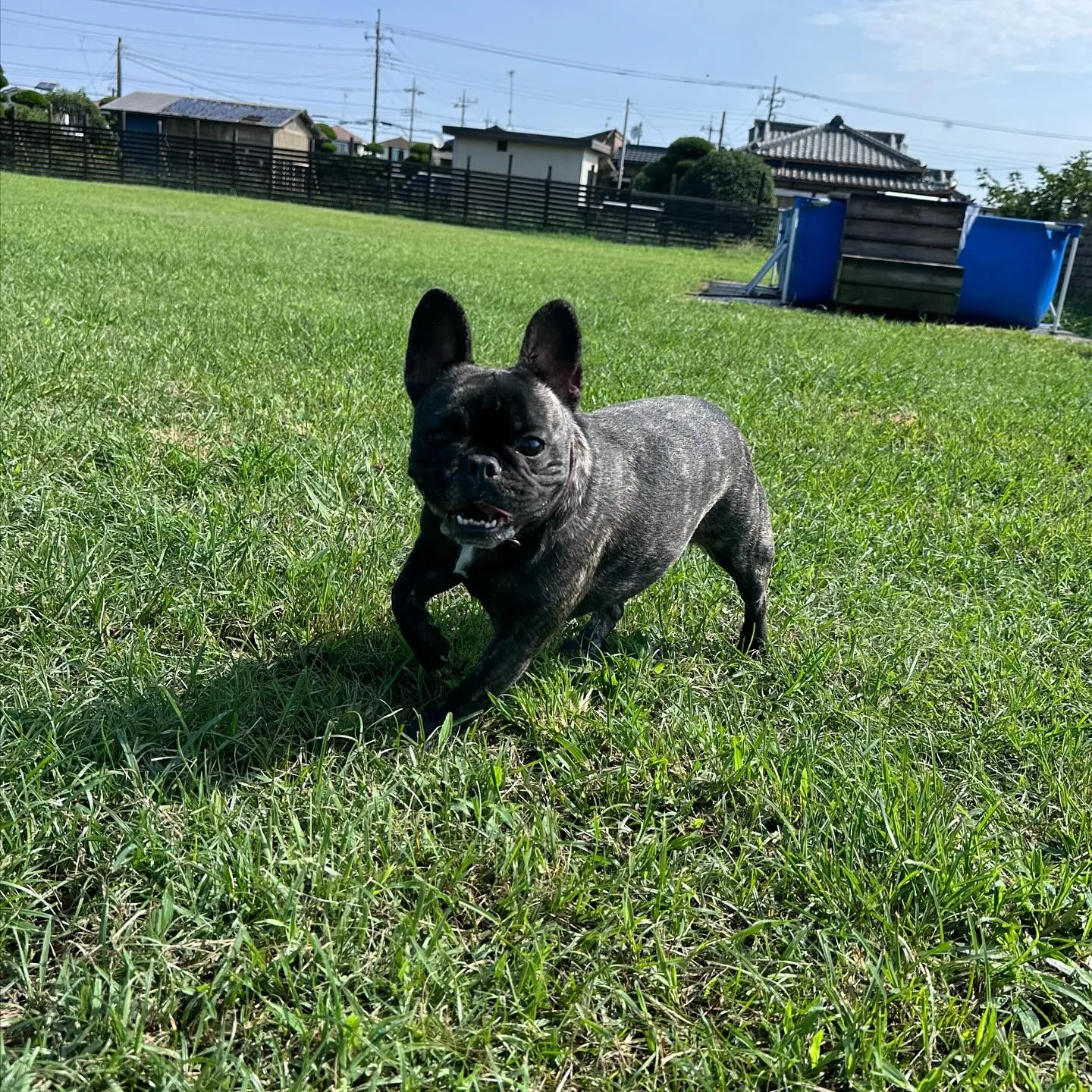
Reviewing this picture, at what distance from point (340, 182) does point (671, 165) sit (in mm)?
19919

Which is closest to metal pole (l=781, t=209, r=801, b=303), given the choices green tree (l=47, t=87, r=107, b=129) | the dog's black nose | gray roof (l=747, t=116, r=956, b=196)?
the dog's black nose

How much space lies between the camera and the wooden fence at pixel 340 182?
35500mm

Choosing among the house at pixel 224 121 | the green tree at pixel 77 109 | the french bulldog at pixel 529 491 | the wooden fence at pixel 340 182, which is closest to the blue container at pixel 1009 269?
the french bulldog at pixel 529 491

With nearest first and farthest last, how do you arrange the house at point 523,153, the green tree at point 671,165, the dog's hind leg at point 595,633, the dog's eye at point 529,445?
the dog's eye at point 529,445, the dog's hind leg at point 595,633, the green tree at point 671,165, the house at point 523,153

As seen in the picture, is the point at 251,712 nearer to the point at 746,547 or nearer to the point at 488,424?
the point at 488,424

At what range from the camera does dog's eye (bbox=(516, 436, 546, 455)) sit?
2.20 m

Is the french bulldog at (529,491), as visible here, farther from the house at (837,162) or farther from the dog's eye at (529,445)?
the house at (837,162)

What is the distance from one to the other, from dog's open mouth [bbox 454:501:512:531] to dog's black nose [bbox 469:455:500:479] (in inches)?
A: 2.7

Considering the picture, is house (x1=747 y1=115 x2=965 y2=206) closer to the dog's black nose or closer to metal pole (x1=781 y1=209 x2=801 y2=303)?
metal pole (x1=781 y1=209 x2=801 y2=303)

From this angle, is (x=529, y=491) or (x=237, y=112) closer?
(x=529, y=491)

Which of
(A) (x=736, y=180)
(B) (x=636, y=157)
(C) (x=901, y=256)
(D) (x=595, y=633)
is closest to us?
(D) (x=595, y=633)

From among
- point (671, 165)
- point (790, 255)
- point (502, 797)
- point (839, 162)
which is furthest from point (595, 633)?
point (839, 162)

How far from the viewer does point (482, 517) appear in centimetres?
214

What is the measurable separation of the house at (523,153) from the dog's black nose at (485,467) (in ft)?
172
